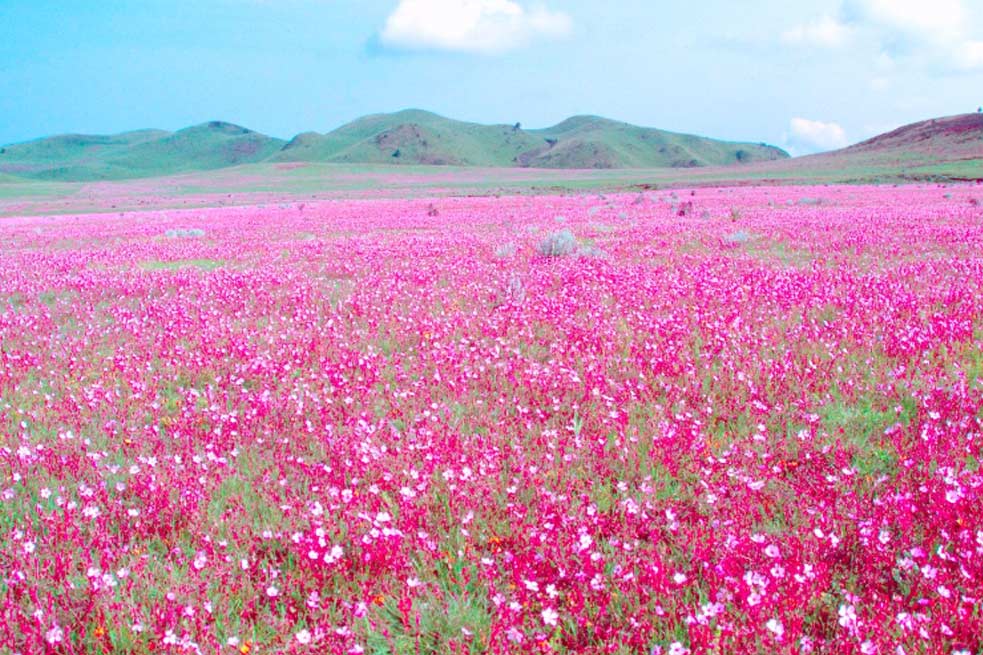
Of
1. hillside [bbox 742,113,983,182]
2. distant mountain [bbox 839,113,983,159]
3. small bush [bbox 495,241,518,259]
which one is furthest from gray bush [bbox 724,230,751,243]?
distant mountain [bbox 839,113,983,159]

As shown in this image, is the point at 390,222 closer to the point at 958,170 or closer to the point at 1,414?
the point at 1,414

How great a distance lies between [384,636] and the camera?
3369mm

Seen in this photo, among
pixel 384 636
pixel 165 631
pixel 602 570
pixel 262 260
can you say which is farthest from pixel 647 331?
pixel 262 260

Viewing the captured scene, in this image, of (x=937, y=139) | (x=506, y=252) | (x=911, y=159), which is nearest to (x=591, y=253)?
(x=506, y=252)

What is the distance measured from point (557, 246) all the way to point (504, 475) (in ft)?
37.2

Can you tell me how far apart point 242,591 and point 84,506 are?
1601 millimetres

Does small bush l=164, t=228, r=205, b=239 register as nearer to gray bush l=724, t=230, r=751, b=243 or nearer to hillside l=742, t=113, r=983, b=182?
gray bush l=724, t=230, r=751, b=243

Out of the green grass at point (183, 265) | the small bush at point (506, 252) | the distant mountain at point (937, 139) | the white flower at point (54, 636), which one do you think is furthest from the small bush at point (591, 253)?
the distant mountain at point (937, 139)

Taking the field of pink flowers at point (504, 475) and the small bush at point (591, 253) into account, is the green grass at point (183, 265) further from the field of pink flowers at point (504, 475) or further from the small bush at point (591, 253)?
the small bush at point (591, 253)

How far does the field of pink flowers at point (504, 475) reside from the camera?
332 cm

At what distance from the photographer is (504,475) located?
15.7 feet

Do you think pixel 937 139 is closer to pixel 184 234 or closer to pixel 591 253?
pixel 184 234

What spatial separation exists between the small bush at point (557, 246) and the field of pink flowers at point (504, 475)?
5210 millimetres

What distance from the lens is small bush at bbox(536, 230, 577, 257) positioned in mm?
15562
